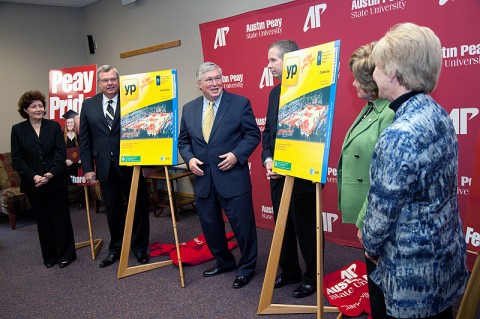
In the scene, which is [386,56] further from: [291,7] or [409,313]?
[291,7]

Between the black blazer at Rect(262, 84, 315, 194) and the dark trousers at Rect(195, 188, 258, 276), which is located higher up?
the black blazer at Rect(262, 84, 315, 194)

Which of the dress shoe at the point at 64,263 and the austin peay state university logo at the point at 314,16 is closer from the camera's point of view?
the austin peay state university logo at the point at 314,16

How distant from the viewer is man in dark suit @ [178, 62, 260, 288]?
105 inches

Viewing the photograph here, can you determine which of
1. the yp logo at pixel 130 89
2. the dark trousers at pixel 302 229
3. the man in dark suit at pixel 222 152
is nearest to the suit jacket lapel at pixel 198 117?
the man in dark suit at pixel 222 152

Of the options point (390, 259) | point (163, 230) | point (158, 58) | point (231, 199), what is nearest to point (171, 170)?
point (163, 230)

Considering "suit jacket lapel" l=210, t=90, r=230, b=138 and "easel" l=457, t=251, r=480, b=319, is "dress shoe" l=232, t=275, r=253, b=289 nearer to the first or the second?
"suit jacket lapel" l=210, t=90, r=230, b=138

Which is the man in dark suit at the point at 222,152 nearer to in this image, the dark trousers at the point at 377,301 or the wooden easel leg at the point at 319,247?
the wooden easel leg at the point at 319,247

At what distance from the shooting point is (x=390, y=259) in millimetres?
1275

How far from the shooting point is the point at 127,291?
2838 mm

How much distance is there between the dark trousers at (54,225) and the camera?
3.35 m

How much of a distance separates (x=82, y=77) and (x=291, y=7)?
6.80 ft

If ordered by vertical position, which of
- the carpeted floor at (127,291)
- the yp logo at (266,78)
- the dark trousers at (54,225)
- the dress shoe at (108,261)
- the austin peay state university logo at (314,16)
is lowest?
the carpeted floor at (127,291)

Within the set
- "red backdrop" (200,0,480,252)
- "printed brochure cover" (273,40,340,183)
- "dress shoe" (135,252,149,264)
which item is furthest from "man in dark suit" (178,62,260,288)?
"red backdrop" (200,0,480,252)

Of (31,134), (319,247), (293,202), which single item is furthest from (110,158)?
(319,247)
